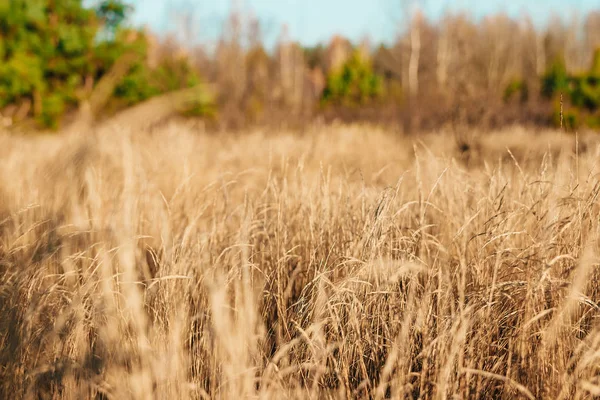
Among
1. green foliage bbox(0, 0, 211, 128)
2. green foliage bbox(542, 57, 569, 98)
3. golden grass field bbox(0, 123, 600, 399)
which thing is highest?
green foliage bbox(0, 0, 211, 128)

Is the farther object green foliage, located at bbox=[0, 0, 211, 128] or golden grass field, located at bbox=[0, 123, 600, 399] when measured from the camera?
green foliage, located at bbox=[0, 0, 211, 128]

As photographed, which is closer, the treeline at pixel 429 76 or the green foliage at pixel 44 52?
the green foliage at pixel 44 52

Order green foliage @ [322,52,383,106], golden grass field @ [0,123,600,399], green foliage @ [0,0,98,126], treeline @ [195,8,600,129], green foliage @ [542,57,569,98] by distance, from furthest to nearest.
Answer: green foliage @ [322,52,383,106] < green foliage @ [542,57,569,98] < treeline @ [195,8,600,129] < green foliage @ [0,0,98,126] < golden grass field @ [0,123,600,399]

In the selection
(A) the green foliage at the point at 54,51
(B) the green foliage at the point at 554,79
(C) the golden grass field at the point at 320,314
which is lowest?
(C) the golden grass field at the point at 320,314

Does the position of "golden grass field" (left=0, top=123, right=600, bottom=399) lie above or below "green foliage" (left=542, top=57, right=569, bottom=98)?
below

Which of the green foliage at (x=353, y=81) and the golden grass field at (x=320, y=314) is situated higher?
the green foliage at (x=353, y=81)

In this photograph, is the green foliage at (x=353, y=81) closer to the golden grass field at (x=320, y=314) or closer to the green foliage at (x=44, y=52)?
the green foliage at (x=44, y=52)

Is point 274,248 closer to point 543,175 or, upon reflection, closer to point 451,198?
point 451,198

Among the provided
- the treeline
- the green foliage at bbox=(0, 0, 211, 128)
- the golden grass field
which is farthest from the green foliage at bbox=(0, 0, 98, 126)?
the golden grass field

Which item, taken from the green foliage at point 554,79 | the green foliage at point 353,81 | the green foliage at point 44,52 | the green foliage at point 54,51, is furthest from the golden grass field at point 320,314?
the green foliage at point 353,81

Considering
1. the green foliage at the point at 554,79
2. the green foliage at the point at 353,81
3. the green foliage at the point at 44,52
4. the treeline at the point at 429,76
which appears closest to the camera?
the green foliage at the point at 44,52

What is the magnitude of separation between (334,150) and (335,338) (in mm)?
5467

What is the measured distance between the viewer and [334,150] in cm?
691

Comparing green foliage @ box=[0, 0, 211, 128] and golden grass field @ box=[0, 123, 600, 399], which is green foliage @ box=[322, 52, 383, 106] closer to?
green foliage @ box=[0, 0, 211, 128]
